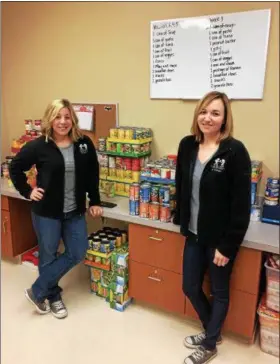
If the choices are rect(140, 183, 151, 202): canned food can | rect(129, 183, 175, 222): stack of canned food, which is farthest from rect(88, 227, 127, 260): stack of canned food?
rect(140, 183, 151, 202): canned food can

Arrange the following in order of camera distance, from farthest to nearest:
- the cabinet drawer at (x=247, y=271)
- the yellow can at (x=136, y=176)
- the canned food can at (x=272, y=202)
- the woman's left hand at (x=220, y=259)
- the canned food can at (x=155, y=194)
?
1. the yellow can at (x=136, y=176)
2. the canned food can at (x=155, y=194)
3. the canned food can at (x=272, y=202)
4. the cabinet drawer at (x=247, y=271)
5. the woman's left hand at (x=220, y=259)

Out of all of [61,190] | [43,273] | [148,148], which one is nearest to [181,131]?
[148,148]

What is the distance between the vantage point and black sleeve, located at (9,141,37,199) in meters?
1.88

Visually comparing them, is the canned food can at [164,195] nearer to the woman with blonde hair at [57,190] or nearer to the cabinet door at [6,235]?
the woman with blonde hair at [57,190]

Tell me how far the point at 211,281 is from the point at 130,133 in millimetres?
1047

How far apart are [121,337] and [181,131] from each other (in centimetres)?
129

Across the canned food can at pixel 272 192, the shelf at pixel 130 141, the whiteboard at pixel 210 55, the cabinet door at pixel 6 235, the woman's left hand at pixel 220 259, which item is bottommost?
the cabinet door at pixel 6 235

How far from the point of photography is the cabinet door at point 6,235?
258 centimetres

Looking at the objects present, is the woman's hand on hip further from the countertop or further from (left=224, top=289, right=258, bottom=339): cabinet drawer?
(left=224, top=289, right=258, bottom=339): cabinet drawer

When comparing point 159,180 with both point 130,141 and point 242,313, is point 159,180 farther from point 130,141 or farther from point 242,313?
point 242,313

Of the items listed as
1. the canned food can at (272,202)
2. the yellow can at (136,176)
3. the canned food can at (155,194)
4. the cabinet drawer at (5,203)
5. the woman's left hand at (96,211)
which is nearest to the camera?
the canned food can at (272,202)

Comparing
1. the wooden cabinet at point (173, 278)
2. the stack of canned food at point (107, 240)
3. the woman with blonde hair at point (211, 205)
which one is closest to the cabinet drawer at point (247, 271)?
the wooden cabinet at point (173, 278)

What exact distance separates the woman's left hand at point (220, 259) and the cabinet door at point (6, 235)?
64.2 inches

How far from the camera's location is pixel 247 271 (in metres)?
1.74
